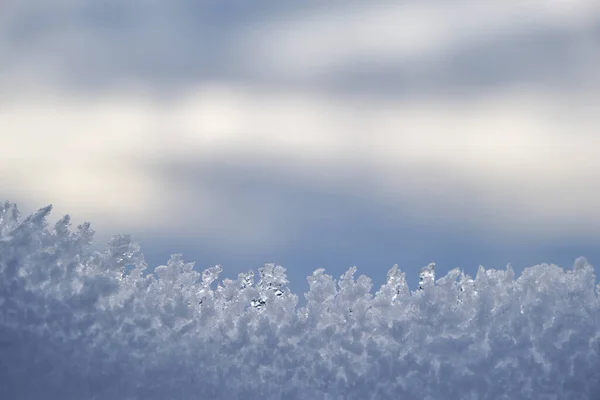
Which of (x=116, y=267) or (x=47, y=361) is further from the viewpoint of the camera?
(x=116, y=267)

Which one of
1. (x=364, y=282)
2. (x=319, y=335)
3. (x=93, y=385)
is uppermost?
(x=364, y=282)

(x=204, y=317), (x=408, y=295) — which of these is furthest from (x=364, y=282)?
(x=204, y=317)

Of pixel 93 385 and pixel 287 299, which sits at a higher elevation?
pixel 287 299

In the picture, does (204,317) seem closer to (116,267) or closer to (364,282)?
(116,267)

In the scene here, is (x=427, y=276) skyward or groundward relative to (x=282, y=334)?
skyward

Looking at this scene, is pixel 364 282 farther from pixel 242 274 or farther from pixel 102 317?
pixel 102 317

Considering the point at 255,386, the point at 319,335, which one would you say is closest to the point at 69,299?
the point at 255,386
